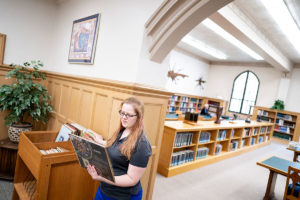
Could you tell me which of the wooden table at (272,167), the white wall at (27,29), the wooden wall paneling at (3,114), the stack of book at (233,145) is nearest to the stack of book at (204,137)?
the wooden table at (272,167)

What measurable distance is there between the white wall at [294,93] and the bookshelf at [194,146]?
466 cm

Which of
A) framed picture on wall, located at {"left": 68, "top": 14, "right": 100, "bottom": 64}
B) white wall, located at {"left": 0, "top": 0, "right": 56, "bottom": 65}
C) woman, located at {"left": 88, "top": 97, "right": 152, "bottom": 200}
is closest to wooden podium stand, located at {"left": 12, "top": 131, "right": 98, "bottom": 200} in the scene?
woman, located at {"left": 88, "top": 97, "right": 152, "bottom": 200}

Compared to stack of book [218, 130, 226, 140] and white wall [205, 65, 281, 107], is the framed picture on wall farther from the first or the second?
white wall [205, 65, 281, 107]

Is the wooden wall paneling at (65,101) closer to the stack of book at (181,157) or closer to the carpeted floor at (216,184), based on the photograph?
the carpeted floor at (216,184)

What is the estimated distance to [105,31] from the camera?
8.77 feet

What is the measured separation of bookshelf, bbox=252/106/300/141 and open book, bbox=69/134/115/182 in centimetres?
1056

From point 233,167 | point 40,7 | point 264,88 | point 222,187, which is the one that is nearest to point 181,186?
point 222,187

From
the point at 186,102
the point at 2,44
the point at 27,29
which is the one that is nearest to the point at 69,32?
the point at 27,29

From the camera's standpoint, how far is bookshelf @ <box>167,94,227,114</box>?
418 inches

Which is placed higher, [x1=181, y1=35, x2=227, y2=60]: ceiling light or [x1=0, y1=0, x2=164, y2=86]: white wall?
[x1=181, y1=35, x2=227, y2=60]: ceiling light

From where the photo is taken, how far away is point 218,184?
12.8 feet

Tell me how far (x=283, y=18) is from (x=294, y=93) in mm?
6326

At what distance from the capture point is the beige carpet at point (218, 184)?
3354 mm

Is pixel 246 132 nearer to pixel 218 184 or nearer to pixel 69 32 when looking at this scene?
pixel 218 184
